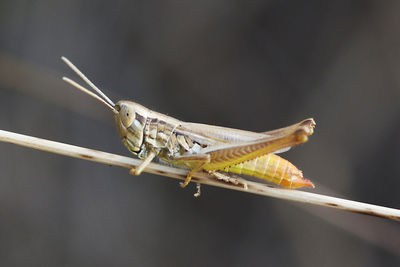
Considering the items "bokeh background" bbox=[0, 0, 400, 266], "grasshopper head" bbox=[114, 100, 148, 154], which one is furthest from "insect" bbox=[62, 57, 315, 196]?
"bokeh background" bbox=[0, 0, 400, 266]

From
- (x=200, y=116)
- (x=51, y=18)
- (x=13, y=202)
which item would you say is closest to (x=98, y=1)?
(x=51, y=18)

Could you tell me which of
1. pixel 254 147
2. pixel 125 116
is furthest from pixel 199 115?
pixel 254 147

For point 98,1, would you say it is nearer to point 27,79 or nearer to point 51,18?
point 51,18

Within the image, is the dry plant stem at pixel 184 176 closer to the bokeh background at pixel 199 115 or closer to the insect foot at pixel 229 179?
the insect foot at pixel 229 179

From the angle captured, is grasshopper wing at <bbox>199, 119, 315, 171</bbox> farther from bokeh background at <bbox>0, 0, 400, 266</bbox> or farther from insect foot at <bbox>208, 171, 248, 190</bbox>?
bokeh background at <bbox>0, 0, 400, 266</bbox>

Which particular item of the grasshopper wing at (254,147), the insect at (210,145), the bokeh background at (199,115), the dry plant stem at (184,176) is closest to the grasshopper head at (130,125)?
the insect at (210,145)
